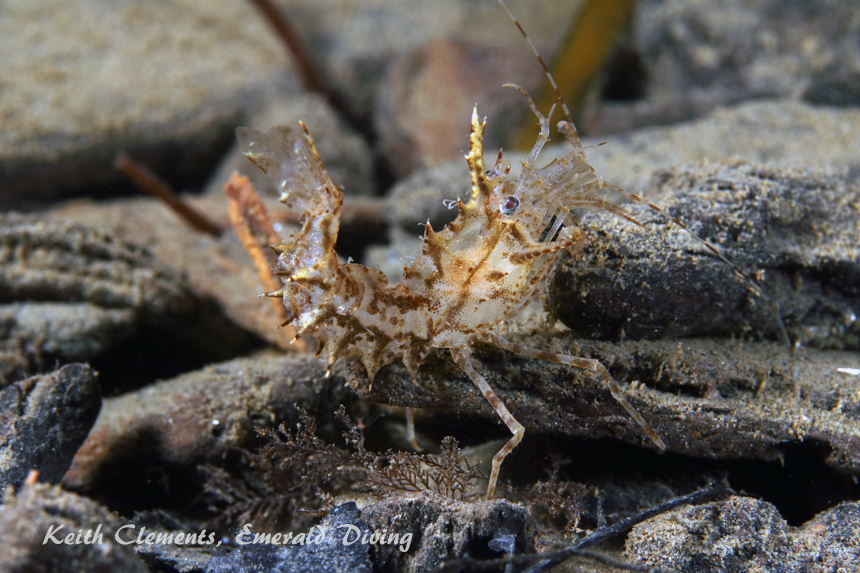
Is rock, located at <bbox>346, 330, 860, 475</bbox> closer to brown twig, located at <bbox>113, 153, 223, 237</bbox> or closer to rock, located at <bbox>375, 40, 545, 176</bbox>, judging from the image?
brown twig, located at <bbox>113, 153, 223, 237</bbox>

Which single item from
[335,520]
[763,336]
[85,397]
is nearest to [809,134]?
[763,336]

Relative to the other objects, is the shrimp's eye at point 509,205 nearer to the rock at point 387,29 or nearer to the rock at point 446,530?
the rock at point 446,530

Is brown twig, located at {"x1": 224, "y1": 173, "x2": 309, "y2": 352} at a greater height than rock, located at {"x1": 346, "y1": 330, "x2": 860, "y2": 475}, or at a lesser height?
greater

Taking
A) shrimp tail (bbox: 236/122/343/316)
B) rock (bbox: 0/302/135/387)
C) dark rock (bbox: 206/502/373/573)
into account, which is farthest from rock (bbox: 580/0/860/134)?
rock (bbox: 0/302/135/387)

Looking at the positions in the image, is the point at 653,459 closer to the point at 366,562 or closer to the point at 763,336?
the point at 763,336

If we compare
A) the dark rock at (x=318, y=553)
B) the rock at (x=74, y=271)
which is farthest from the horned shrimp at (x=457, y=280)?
the rock at (x=74, y=271)

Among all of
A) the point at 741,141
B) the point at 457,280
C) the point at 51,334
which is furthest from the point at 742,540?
the point at 51,334
